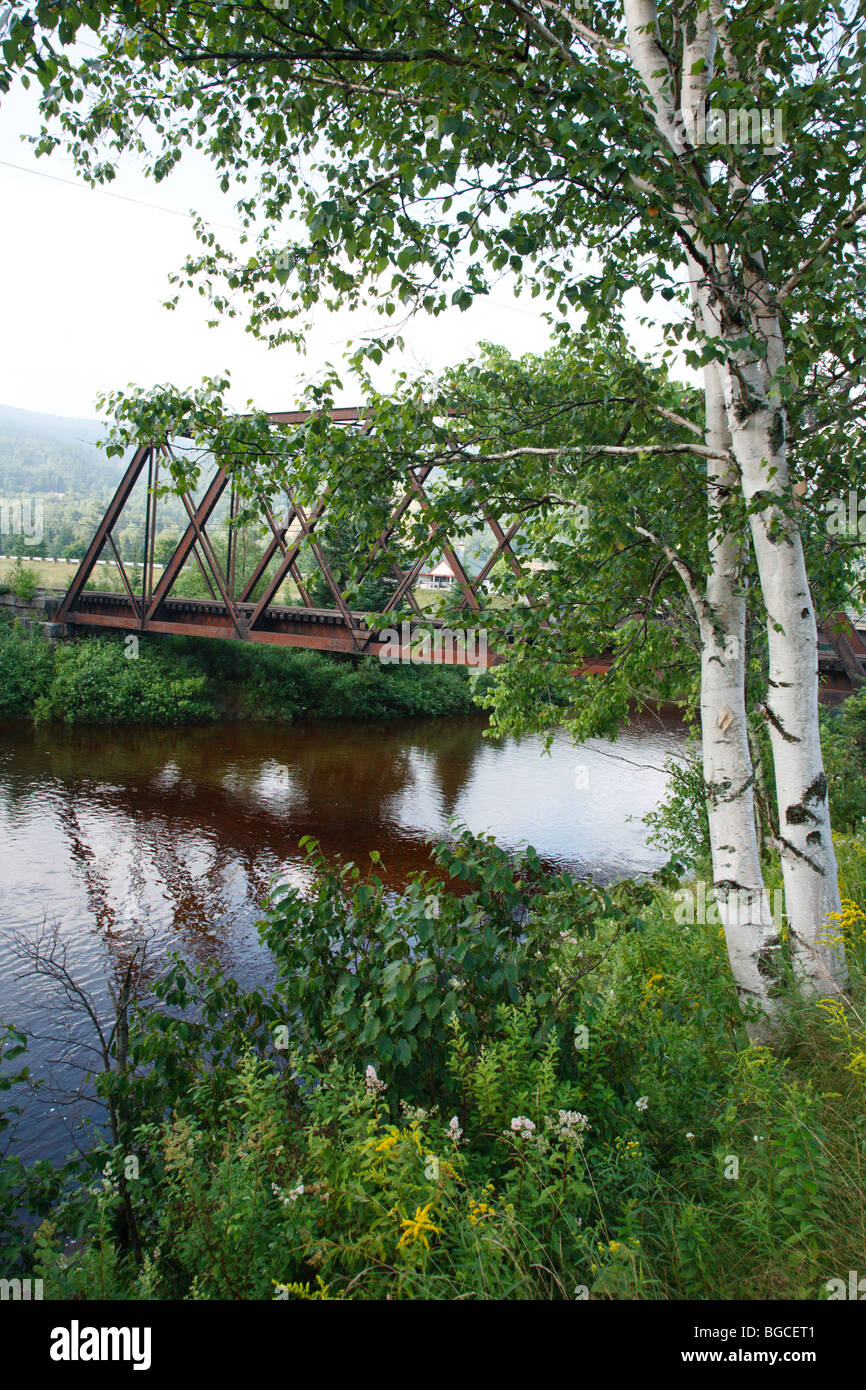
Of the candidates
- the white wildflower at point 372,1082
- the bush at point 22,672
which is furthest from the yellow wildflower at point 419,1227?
the bush at point 22,672

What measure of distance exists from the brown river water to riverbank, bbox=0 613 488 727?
3.71 ft

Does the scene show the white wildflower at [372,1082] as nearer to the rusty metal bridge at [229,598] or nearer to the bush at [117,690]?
the rusty metal bridge at [229,598]

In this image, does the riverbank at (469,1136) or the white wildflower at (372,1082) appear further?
the white wildflower at (372,1082)

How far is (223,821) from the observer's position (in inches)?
565

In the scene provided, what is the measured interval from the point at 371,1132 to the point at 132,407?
157 inches

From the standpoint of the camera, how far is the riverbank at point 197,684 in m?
22.4

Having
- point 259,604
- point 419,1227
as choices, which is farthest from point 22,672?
point 419,1227

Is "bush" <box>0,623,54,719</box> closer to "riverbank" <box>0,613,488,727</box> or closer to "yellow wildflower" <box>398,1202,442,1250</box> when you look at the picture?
"riverbank" <box>0,613,488,727</box>

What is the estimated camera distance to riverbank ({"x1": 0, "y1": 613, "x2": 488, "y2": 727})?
22391mm

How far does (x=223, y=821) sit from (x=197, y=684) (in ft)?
34.2

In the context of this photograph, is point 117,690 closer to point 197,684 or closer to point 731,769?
point 197,684

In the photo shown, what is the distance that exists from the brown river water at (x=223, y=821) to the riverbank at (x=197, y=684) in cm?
113

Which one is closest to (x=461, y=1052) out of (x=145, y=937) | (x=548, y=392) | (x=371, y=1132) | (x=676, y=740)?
(x=371, y=1132)

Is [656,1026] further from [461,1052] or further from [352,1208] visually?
[352,1208]
